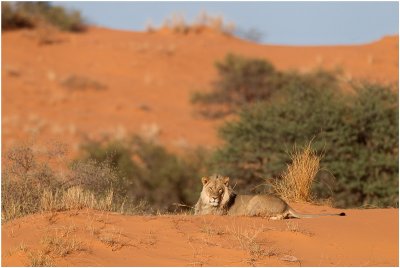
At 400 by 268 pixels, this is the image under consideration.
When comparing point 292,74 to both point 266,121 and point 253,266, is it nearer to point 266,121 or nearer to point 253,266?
point 266,121

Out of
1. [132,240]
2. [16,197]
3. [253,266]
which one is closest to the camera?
[253,266]

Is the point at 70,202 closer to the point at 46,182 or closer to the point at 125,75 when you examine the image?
the point at 46,182

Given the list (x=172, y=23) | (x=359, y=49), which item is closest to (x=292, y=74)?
(x=359, y=49)

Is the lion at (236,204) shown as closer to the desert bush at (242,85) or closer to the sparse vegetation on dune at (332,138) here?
the sparse vegetation on dune at (332,138)

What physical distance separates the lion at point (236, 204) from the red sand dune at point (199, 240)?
215 mm

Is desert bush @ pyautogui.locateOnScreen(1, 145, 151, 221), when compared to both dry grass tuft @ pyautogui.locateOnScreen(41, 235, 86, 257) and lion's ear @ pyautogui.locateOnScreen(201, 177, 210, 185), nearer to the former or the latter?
lion's ear @ pyautogui.locateOnScreen(201, 177, 210, 185)

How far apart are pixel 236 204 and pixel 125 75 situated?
3661cm

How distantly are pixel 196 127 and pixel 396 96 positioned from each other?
45.9 feet

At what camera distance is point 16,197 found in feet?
36.2

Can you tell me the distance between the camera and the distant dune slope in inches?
1371

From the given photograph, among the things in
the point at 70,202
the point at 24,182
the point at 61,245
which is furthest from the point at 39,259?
the point at 24,182

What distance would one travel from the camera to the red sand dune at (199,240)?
314 inches

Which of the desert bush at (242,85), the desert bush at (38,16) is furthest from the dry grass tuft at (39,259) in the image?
the desert bush at (38,16)

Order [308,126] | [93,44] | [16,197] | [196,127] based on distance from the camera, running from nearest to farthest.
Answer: [16,197]
[308,126]
[196,127]
[93,44]
